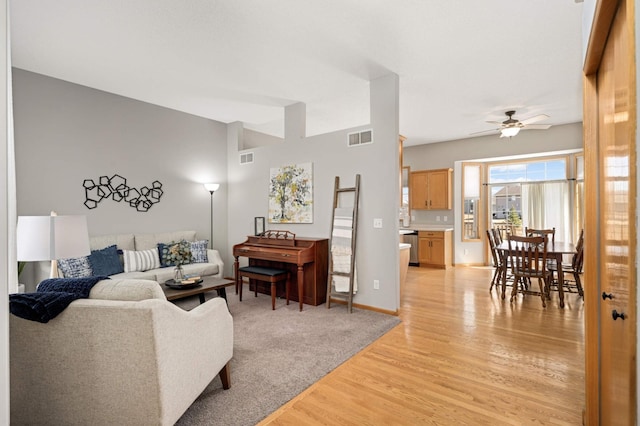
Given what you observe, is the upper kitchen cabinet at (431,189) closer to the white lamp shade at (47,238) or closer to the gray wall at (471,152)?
the gray wall at (471,152)

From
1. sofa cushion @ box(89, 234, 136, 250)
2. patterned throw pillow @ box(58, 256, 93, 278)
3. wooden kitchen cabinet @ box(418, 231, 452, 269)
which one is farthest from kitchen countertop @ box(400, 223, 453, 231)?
patterned throw pillow @ box(58, 256, 93, 278)

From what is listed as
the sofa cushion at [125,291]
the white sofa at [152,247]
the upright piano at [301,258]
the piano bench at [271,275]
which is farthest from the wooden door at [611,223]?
the white sofa at [152,247]

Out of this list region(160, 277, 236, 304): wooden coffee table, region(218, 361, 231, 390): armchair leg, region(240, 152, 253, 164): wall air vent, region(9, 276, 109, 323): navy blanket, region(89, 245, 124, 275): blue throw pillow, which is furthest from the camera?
region(240, 152, 253, 164): wall air vent

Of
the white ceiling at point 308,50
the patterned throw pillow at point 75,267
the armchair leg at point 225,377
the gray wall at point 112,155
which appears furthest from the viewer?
the gray wall at point 112,155

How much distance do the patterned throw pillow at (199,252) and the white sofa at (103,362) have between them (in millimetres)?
3415

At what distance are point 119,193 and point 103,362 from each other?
12.5 ft

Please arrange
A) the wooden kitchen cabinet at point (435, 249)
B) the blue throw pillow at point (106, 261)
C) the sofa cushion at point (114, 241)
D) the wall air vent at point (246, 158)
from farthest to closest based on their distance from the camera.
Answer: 1. the wooden kitchen cabinet at point (435, 249)
2. the wall air vent at point (246, 158)
3. the sofa cushion at point (114, 241)
4. the blue throw pillow at point (106, 261)

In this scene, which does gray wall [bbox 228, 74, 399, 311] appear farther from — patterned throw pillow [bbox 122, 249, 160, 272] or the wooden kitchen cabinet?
the wooden kitchen cabinet

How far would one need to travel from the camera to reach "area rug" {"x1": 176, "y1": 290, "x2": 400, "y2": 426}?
6.89ft

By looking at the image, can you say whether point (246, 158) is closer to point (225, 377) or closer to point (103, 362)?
point (225, 377)

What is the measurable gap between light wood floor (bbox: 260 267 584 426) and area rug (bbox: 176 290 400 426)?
4.7 inches

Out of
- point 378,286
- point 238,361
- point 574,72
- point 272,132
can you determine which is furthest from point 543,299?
point 272,132

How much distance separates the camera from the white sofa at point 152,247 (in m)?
4.14

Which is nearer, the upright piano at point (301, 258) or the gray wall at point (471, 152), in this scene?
the upright piano at point (301, 258)
